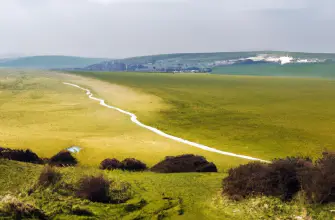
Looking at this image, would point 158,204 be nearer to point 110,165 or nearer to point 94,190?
point 94,190

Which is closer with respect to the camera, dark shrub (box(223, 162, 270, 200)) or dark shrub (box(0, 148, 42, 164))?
dark shrub (box(223, 162, 270, 200))

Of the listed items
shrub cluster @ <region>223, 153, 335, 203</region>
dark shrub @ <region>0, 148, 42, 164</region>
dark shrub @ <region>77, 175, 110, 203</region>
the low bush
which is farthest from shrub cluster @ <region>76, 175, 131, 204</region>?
dark shrub @ <region>0, 148, 42, 164</region>

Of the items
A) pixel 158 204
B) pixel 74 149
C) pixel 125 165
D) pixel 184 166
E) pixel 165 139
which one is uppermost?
pixel 158 204

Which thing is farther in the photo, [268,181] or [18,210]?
[268,181]

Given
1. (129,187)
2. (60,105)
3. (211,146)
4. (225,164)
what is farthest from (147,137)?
(60,105)

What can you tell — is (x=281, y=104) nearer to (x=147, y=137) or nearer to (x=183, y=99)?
(x=183, y=99)

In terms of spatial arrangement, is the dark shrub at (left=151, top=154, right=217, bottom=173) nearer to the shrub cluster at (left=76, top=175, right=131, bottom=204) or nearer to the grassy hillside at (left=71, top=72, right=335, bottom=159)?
the shrub cluster at (left=76, top=175, right=131, bottom=204)

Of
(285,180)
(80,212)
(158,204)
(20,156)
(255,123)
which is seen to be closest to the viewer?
(80,212)

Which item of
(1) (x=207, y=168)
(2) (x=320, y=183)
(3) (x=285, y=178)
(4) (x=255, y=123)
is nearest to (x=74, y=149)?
(1) (x=207, y=168)
